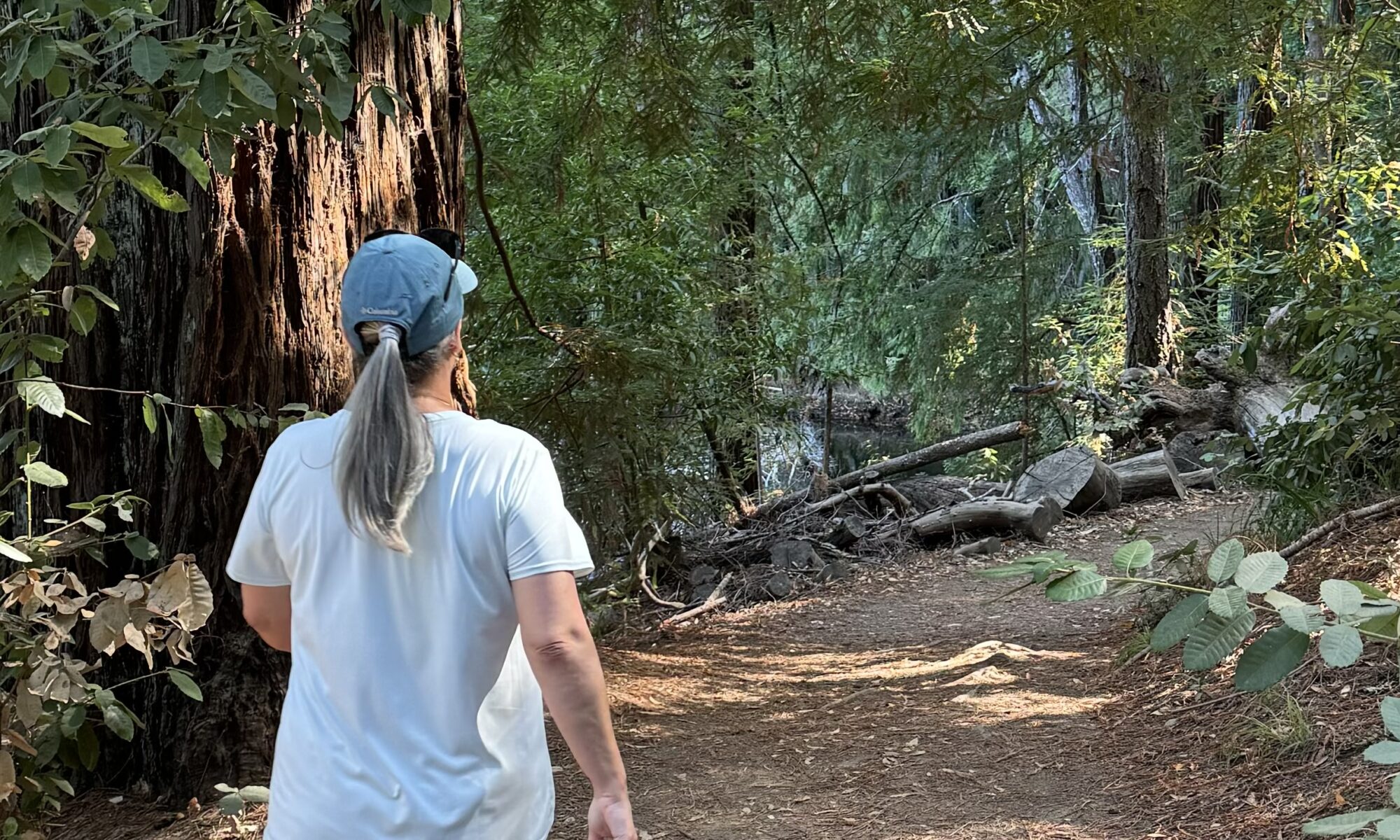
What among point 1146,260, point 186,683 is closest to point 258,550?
point 186,683

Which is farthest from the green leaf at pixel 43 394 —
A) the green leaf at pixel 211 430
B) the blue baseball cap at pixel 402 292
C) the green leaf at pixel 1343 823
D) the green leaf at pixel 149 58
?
the green leaf at pixel 1343 823

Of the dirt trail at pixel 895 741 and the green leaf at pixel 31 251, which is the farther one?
the dirt trail at pixel 895 741

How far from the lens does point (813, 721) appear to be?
5.10 meters

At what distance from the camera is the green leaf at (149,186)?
7.81 feet

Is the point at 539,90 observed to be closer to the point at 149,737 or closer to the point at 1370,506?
the point at 149,737

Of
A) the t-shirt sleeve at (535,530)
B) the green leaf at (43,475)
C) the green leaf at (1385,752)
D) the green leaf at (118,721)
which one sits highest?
the green leaf at (43,475)

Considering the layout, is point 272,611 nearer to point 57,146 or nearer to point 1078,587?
point 57,146

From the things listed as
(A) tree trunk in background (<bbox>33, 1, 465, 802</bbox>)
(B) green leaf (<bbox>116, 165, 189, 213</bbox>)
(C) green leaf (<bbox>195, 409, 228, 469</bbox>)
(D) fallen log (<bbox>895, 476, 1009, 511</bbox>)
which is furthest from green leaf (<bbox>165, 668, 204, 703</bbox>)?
(D) fallen log (<bbox>895, 476, 1009, 511</bbox>)

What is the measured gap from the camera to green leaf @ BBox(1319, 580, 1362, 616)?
5.83 ft

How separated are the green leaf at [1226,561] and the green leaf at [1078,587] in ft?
0.63

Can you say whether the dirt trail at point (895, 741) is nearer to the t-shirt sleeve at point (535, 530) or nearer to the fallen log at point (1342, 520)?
the fallen log at point (1342, 520)

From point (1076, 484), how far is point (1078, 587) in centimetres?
833

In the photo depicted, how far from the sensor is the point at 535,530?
68.6 inches

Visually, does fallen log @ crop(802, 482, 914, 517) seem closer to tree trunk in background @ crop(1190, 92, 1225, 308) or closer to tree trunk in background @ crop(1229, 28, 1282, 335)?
tree trunk in background @ crop(1190, 92, 1225, 308)
